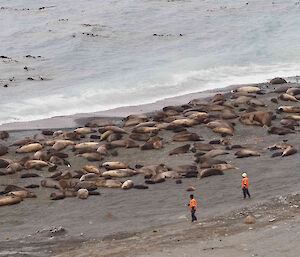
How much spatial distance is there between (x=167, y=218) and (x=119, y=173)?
402 centimetres

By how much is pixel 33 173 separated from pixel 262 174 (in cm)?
674

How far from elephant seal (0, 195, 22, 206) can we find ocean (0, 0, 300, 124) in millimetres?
9623

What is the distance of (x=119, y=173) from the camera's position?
773 inches

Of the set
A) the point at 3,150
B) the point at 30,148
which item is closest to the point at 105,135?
the point at 30,148

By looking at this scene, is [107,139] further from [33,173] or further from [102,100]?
[102,100]

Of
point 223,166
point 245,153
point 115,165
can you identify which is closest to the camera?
point 223,166

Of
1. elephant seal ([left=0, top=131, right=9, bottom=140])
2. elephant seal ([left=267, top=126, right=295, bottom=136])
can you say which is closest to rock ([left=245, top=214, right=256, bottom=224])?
elephant seal ([left=267, top=126, right=295, bottom=136])

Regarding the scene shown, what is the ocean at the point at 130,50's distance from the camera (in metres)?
31.9

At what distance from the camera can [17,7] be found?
193 feet

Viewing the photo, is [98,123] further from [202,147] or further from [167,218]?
[167,218]


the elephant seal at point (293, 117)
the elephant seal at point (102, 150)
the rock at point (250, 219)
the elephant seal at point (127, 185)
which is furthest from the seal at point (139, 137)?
the rock at point (250, 219)

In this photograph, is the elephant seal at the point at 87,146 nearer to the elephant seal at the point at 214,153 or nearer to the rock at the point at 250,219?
the elephant seal at the point at 214,153

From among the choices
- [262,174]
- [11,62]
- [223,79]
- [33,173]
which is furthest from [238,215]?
[11,62]

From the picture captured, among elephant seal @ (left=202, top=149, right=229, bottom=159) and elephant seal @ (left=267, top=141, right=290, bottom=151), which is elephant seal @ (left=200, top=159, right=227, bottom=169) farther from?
elephant seal @ (left=267, top=141, right=290, bottom=151)
